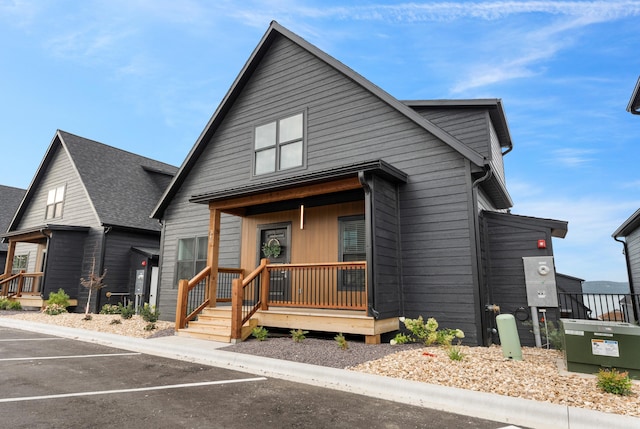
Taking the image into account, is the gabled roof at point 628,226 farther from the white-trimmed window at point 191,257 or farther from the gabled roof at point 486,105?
the white-trimmed window at point 191,257

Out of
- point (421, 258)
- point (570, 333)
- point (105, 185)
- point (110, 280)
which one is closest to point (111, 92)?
point (105, 185)

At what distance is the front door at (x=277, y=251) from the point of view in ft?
33.0

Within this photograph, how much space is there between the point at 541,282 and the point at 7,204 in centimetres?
3138

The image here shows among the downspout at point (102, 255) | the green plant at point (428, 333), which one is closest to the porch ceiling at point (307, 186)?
the green plant at point (428, 333)

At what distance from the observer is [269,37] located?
12031 mm

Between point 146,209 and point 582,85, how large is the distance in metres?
20.9

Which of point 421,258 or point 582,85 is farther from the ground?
point 582,85

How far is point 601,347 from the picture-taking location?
5.21m

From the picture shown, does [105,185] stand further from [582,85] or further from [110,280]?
[582,85]

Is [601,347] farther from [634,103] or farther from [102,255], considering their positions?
[102,255]

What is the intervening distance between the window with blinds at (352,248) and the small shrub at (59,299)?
Result: 12.6 meters

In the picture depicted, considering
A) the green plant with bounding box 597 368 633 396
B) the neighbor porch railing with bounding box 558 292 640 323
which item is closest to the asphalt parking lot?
the green plant with bounding box 597 368 633 396

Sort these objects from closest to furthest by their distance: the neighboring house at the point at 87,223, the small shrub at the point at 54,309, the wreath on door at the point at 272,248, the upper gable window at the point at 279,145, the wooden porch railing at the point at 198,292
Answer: the wooden porch railing at the point at 198,292 < the wreath on door at the point at 272,248 < the upper gable window at the point at 279,145 < the small shrub at the point at 54,309 < the neighboring house at the point at 87,223

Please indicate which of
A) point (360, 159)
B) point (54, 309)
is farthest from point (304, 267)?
point (54, 309)
